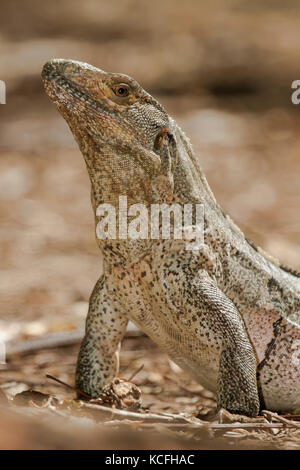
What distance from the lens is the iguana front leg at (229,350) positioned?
468 cm

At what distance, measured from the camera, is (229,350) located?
185 inches

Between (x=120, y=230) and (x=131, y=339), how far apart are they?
8.97 ft

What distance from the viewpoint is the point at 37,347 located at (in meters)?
6.82

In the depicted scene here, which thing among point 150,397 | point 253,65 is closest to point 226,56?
point 253,65

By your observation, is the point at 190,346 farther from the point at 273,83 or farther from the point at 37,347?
the point at 273,83

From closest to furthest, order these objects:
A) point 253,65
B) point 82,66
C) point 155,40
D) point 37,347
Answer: point 82,66
point 37,347
point 253,65
point 155,40

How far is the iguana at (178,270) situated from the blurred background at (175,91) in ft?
19.0

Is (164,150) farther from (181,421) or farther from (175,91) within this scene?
(175,91)

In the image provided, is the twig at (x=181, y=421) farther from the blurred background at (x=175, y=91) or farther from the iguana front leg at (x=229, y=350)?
the blurred background at (x=175, y=91)

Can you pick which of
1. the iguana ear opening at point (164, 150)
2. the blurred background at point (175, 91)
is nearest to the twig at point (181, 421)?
the iguana ear opening at point (164, 150)

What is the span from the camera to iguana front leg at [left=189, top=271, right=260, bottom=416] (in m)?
4.68

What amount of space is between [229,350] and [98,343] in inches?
47.4

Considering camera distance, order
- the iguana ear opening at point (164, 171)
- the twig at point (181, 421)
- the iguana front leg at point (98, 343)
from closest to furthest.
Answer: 1. the twig at point (181, 421)
2. the iguana ear opening at point (164, 171)
3. the iguana front leg at point (98, 343)
